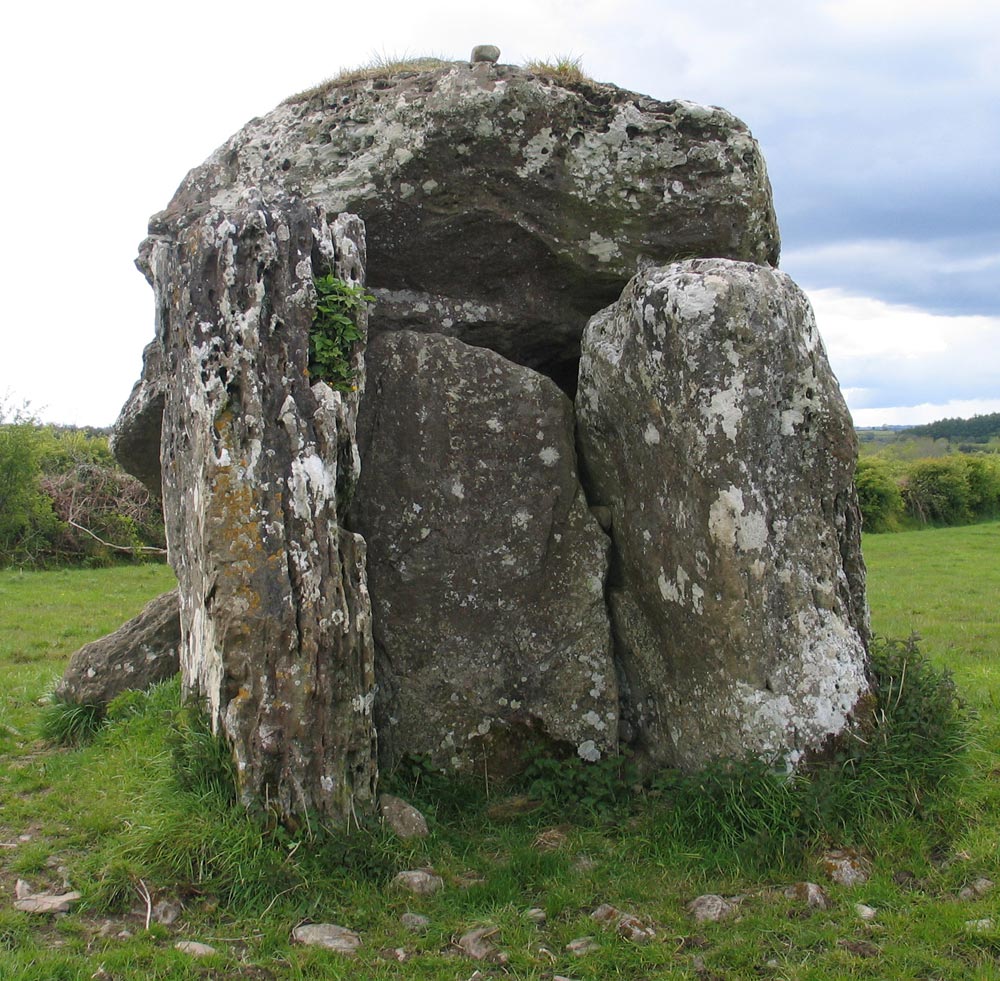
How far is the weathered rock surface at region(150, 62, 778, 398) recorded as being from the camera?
7883mm

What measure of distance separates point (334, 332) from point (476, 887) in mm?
3759

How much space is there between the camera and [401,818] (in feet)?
20.8

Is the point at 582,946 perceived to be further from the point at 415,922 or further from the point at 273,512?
the point at 273,512

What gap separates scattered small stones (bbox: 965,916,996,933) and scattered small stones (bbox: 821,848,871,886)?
24.7 inches

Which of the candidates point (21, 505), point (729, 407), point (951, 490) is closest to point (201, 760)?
point (729, 407)

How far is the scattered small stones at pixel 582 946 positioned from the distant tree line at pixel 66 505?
787 inches

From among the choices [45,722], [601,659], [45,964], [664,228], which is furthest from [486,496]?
[45,722]

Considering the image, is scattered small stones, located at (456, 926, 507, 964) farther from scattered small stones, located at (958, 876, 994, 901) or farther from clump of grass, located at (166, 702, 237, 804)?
scattered small stones, located at (958, 876, 994, 901)

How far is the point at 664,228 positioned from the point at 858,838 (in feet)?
16.4

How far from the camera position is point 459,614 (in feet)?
24.4

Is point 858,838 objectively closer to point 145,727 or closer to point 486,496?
point 486,496

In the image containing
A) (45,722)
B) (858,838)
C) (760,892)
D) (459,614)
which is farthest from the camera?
(45,722)

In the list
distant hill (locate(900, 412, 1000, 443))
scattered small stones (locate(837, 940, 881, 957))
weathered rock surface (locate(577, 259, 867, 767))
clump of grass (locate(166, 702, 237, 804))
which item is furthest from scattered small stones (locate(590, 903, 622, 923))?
distant hill (locate(900, 412, 1000, 443))

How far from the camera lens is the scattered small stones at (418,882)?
579 cm
